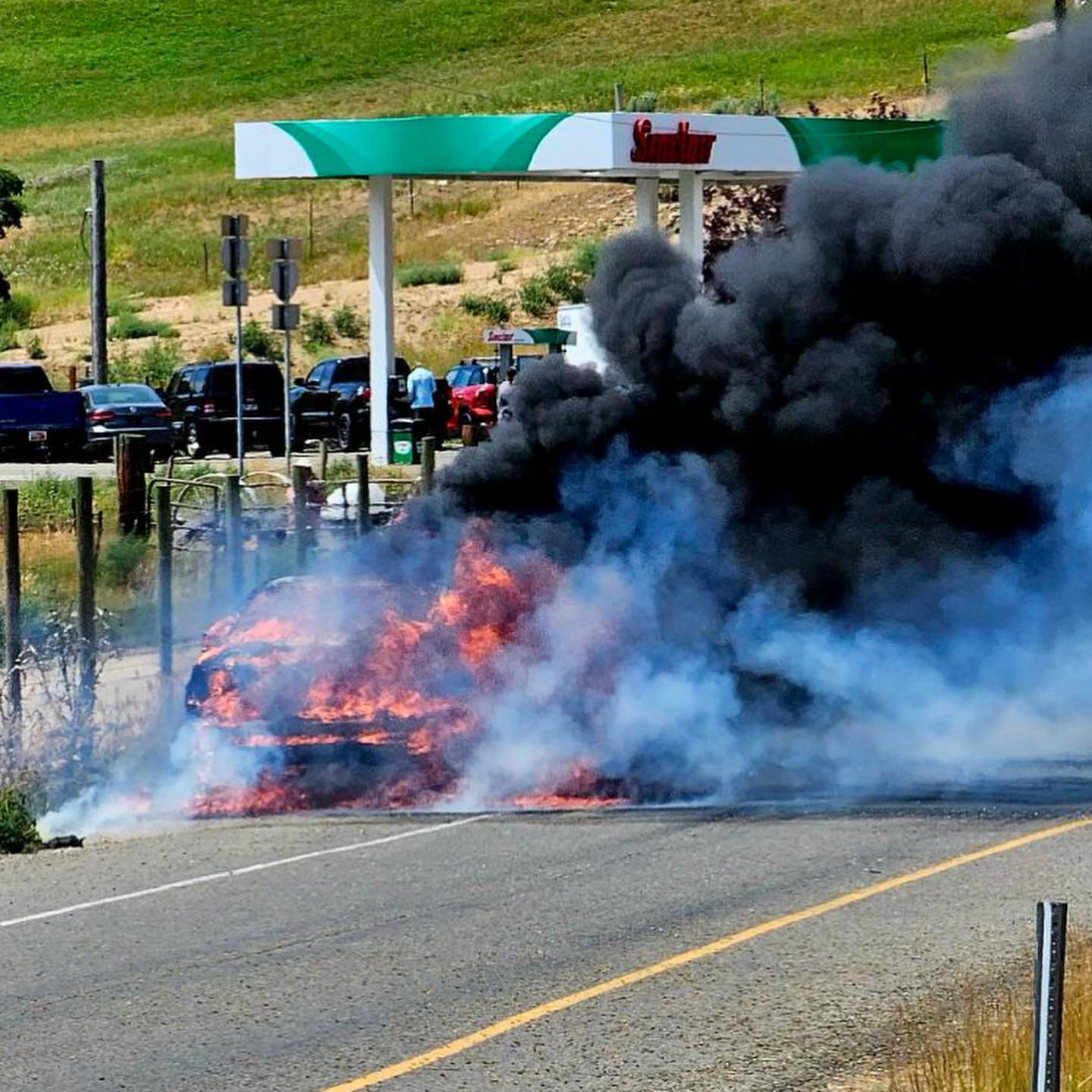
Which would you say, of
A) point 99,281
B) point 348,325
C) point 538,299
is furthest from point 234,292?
point 538,299

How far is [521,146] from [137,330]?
91.7ft

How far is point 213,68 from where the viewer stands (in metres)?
106

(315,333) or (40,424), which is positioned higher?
(315,333)

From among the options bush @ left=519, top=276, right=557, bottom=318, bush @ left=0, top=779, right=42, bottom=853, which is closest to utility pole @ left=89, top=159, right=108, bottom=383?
bush @ left=519, top=276, right=557, bottom=318

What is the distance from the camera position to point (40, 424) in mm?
37625

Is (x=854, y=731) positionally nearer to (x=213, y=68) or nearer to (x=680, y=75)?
(x=680, y=75)

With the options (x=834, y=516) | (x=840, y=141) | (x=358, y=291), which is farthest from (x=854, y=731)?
(x=358, y=291)

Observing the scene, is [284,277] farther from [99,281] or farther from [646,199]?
[99,281]

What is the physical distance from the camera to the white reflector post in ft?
20.0

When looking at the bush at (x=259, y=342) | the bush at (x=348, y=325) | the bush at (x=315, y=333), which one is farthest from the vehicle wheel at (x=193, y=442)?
the bush at (x=348, y=325)

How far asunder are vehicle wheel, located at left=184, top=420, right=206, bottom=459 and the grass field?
2756 cm

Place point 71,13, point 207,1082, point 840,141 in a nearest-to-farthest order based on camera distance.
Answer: point 207,1082 → point 840,141 → point 71,13

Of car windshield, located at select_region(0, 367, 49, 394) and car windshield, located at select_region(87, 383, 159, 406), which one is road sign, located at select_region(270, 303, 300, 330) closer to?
car windshield, located at select_region(87, 383, 159, 406)

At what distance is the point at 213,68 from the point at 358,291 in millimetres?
45647
